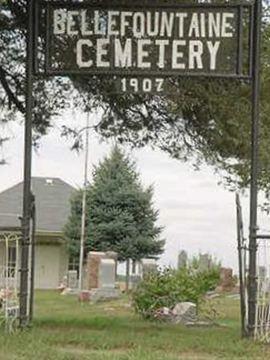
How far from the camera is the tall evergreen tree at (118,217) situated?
43344 mm

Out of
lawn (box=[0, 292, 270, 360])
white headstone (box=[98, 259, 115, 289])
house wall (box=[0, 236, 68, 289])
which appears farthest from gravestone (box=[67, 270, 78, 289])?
lawn (box=[0, 292, 270, 360])

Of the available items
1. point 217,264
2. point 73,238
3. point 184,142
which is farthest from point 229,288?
point 184,142

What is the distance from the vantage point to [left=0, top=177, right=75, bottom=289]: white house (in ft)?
140

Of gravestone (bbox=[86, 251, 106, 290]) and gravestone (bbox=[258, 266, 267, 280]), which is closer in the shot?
gravestone (bbox=[258, 266, 267, 280])

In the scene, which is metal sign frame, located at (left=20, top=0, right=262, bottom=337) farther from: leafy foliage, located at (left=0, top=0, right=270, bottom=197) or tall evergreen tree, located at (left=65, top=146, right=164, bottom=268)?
tall evergreen tree, located at (left=65, top=146, right=164, bottom=268)

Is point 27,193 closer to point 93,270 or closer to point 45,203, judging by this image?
point 93,270

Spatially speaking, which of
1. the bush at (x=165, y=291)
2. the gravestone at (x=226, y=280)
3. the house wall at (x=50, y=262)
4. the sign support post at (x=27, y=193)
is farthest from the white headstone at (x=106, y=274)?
the sign support post at (x=27, y=193)

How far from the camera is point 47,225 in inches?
1768

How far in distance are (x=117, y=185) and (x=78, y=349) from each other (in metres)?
35.3

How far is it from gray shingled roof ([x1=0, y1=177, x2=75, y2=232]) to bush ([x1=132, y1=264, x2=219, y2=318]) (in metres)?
23.2

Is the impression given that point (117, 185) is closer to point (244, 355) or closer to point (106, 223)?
point (106, 223)

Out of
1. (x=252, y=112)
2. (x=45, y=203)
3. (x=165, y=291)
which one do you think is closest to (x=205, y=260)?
(x=165, y=291)

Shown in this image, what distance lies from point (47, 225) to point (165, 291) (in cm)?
2674

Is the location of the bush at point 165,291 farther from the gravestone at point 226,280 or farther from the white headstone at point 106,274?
the gravestone at point 226,280
